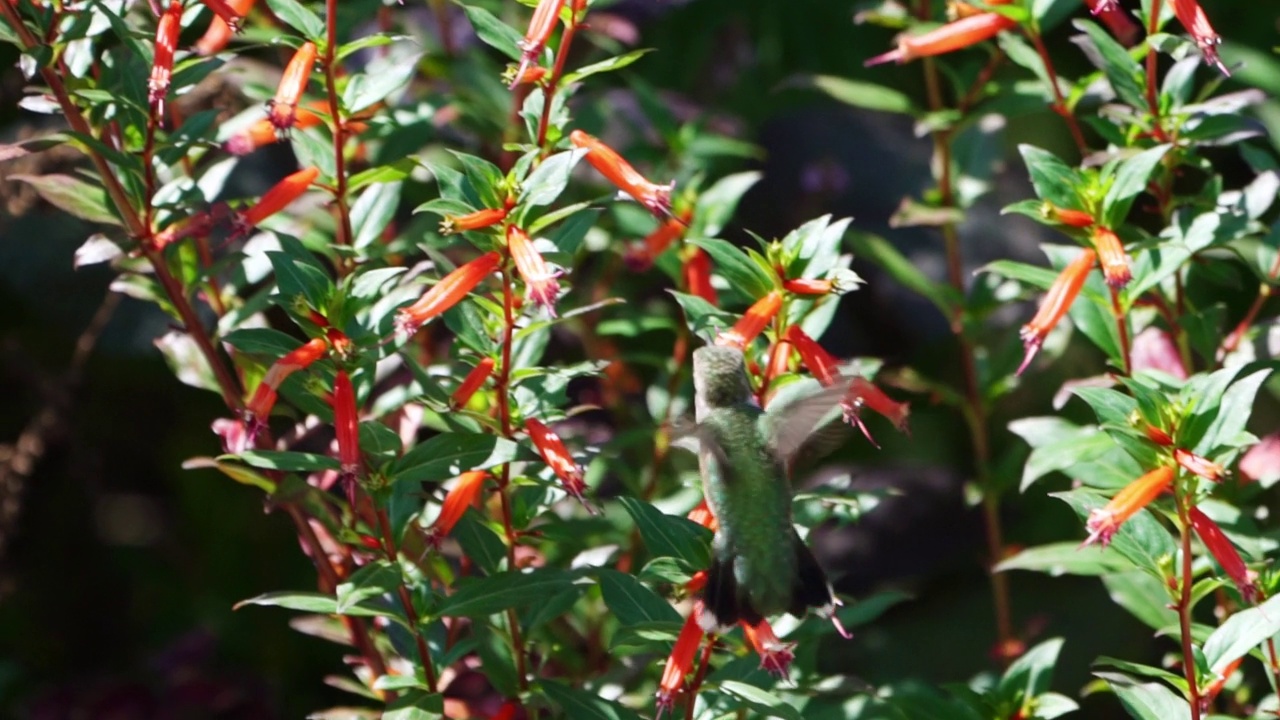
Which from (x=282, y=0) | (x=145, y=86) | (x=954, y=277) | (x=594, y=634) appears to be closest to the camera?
Answer: (x=282, y=0)

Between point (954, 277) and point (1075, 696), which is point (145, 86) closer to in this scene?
point (954, 277)

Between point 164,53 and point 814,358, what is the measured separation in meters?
0.87

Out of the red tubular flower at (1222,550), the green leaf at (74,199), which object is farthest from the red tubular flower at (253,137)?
the red tubular flower at (1222,550)

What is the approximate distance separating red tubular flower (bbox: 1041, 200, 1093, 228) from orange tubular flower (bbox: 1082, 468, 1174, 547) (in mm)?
399

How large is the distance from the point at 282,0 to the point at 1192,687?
1349 millimetres

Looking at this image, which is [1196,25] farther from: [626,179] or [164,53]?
[164,53]

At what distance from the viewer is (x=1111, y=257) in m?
1.76

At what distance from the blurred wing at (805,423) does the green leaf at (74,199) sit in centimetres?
95

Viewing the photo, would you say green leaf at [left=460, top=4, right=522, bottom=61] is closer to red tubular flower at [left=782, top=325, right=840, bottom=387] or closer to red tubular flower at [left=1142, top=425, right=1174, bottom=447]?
red tubular flower at [left=782, top=325, right=840, bottom=387]

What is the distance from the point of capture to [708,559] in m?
1.66

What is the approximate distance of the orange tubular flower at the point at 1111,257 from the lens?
1.73 m

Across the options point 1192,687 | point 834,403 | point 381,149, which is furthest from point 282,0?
point 1192,687

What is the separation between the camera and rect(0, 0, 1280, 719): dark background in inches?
150

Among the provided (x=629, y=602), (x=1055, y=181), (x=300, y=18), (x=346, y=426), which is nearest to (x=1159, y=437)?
(x=1055, y=181)
